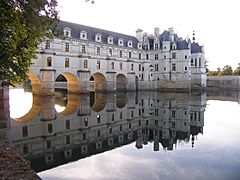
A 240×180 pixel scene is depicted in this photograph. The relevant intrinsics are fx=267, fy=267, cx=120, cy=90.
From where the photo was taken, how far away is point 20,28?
7.79 m

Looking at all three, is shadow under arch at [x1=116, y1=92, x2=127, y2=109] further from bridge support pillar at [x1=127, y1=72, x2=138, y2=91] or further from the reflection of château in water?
bridge support pillar at [x1=127, y1=72, x2=138, y2=91]

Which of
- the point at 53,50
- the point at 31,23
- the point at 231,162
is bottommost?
the point at 231,162

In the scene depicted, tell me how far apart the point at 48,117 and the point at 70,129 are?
3.62 metres

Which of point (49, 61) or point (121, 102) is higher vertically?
point (49, 61)

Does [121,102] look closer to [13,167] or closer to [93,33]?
[93,33]

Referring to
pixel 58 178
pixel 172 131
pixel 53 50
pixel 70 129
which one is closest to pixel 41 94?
pixel 53 50

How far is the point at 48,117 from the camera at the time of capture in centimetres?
1648

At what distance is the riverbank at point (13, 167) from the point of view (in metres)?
5.19

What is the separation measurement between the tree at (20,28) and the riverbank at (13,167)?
2.79 meters

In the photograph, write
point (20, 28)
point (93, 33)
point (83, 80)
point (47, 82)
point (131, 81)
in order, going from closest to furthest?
point (20, 28) < point (47, 82) < point (83, 80) < point (93, 33) < point (131, 81)

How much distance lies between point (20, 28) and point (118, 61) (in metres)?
36.3

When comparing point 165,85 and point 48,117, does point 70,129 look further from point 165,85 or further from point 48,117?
point 165,85

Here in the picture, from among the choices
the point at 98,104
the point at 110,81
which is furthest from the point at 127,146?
the point at 110,81

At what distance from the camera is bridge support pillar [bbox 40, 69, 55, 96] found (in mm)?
31297
